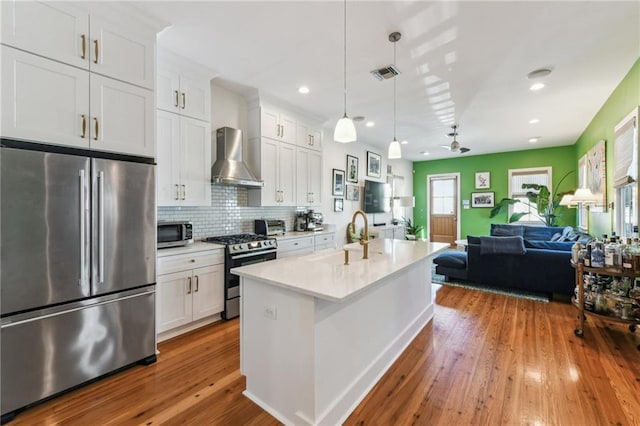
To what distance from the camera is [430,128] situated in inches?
209

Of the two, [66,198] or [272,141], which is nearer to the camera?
[66,198]

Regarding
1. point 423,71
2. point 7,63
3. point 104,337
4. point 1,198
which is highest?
point 423,71

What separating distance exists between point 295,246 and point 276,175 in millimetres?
1052

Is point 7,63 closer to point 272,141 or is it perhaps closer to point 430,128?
point 272,141

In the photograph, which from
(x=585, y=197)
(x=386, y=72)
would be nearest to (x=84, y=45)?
(x=386, y=72)

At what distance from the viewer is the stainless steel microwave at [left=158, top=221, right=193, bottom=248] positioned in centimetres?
275

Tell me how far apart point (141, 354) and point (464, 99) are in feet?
15.3

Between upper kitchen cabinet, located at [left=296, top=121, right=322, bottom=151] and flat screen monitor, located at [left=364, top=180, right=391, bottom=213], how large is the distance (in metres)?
2.19

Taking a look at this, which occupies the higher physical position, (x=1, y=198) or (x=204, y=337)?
(x=1, y=198)

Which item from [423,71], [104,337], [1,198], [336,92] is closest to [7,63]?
[1,198]

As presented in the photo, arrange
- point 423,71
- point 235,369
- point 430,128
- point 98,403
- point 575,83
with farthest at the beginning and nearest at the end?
point 430,128 < point 575,83 < point 423,71 < point 235,369 < point 98,403

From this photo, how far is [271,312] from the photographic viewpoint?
1737 millimetres

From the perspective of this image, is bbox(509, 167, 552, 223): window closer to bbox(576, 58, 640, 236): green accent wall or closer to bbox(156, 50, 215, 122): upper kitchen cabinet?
bbox(576, 58, 640, 236): green accent wall

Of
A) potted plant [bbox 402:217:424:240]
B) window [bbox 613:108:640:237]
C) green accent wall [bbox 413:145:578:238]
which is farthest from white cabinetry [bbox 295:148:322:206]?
green accent wall [bbox 413:145:578:238]
